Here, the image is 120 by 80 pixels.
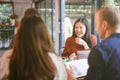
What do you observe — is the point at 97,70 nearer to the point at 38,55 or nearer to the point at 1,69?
the point at 38,55

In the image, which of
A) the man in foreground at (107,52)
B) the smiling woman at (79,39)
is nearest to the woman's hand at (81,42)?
the smiling woman at (79,39)

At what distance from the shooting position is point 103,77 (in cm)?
177

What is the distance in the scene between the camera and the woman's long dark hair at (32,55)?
1.76 m

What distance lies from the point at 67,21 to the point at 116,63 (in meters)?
4.59

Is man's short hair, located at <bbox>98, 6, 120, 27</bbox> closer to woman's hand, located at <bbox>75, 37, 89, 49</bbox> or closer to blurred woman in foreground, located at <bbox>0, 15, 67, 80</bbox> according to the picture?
blurred woman in foreground, located at <bbox>0, 15, 67, 80</bbox>

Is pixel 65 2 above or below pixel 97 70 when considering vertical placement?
above

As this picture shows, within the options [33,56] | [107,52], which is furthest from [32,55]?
[107,52]

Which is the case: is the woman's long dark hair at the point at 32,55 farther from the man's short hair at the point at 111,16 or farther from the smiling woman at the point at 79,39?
the smiling woman at the point at 79,39

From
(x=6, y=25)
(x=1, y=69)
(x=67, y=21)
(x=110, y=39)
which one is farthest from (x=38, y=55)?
(x=6, y=25)

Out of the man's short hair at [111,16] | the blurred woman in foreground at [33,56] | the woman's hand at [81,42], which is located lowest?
the woman's hand at [81,42]

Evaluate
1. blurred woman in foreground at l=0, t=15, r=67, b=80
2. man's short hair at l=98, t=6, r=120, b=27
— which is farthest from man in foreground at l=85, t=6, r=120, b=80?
blurred woman in foreground at l=0, t=15, r=67, b=80

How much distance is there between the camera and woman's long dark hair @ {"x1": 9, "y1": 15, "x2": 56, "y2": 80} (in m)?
1.76

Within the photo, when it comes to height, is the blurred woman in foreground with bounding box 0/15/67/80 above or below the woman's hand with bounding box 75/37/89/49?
above

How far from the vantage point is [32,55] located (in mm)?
1771
